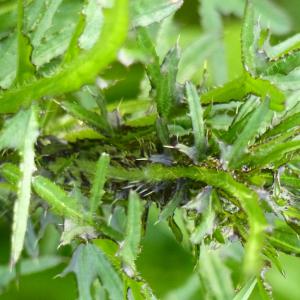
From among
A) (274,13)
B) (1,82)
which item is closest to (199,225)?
(1,82)

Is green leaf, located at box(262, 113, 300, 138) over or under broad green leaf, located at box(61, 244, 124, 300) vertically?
over

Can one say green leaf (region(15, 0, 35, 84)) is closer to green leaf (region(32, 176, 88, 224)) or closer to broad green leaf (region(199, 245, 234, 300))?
green leaf (region(32, 176, 88, 224))

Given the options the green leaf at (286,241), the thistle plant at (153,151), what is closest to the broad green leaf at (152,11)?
the thistle plant at (153,151)

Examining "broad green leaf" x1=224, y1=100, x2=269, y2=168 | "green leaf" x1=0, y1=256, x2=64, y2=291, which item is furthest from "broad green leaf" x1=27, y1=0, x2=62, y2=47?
"green leaf" x1=0, y1=256, x2=64, y2=291

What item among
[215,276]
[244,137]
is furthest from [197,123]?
[215,276]

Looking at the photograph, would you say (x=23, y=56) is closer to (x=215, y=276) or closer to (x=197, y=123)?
(x=197, y=123)

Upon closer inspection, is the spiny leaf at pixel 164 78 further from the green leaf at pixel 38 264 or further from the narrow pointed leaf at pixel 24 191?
the green leaf at pixel 38 264
